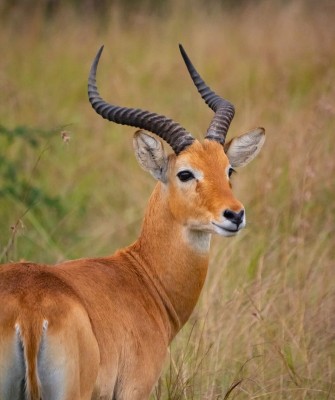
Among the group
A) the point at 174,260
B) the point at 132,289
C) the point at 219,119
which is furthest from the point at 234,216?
the point at 219,119

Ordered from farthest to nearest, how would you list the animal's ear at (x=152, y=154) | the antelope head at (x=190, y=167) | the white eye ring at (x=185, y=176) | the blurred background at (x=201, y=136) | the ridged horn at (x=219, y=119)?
1. the blurred background at (x=201, y=136)
2. the ridged horn at (x=219, y=119)
3. the animal's ear at (x=152, y=154)
4. the white eye ring at (x=185, y=176)
5. the antelope head at (x=190, y=167)

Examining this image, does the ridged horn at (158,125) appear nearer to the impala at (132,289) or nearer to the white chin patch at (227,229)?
the impala at (132,289)

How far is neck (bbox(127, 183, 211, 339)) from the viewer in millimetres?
6719

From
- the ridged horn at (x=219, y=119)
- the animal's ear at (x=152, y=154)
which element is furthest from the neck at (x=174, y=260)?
the ridged horn at (x=219, y=119)

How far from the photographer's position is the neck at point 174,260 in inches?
265

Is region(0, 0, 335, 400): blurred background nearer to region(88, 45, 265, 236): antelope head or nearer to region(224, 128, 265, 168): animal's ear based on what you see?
region(88, 45, 265, 236): antelope head

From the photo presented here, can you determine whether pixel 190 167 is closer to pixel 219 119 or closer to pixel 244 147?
pixel 219 119

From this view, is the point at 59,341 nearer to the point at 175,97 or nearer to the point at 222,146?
the point at 222,146

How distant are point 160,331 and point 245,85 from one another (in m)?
8.75

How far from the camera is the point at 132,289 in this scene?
6449 millimetres

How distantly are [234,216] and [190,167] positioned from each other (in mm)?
510

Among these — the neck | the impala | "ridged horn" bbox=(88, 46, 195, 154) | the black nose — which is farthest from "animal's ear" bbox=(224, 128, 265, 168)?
the black nose

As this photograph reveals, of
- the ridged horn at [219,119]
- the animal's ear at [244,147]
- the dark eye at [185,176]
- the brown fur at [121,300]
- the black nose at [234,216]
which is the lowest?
the brown fur at [121,300]

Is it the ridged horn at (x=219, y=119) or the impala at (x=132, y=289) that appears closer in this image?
the impala at (x=132, y=289)
